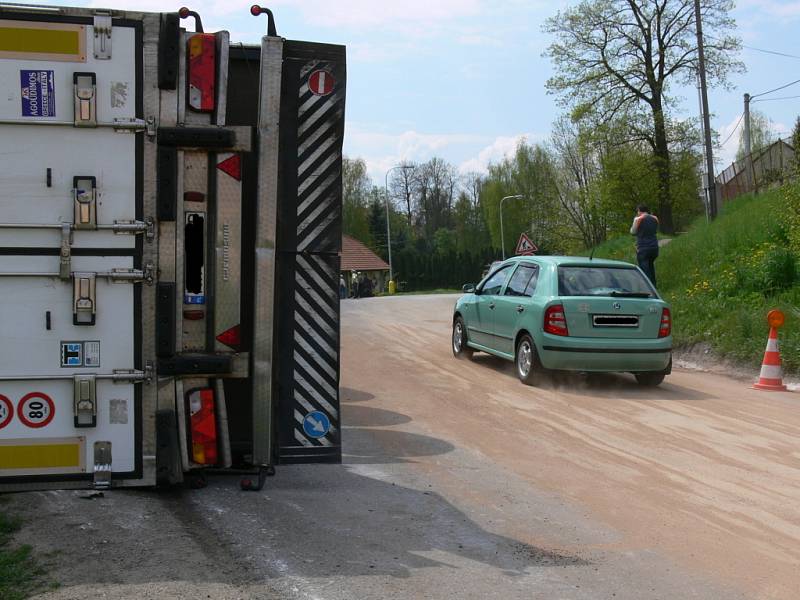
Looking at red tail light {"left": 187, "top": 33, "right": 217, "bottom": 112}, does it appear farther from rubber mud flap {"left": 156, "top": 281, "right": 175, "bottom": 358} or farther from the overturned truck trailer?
rubber mud flap {"left": 156, "top": 281, "right": 175, "bottom": 358}

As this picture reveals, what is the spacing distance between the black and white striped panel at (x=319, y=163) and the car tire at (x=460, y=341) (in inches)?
330

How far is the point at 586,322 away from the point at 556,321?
373 mm

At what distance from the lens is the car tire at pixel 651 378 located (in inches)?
472

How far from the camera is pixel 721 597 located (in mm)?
4762

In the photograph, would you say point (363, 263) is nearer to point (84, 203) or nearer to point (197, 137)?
point (197, 137)

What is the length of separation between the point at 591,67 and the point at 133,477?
37.7 meters

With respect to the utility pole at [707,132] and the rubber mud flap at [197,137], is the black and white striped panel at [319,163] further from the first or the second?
the utility pole at [707,132]

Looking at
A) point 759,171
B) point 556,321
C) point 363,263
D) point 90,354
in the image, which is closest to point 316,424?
point 90,354

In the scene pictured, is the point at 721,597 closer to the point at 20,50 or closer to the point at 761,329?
the point at 20,50

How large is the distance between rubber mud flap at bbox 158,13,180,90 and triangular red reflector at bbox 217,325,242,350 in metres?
1.54

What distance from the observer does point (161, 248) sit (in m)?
5.72

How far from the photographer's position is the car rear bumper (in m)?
11.4

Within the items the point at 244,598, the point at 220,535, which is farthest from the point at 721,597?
the point at 220,535

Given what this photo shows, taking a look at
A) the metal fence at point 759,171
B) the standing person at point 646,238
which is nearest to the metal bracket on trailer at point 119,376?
the standing person at point 646,238
